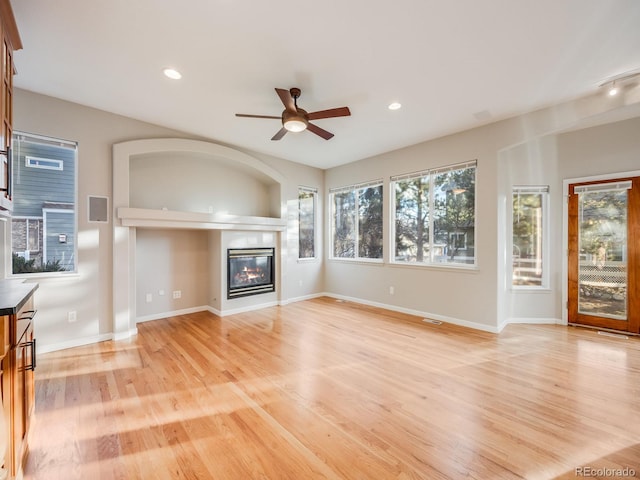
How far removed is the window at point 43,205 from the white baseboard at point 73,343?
2.84ft

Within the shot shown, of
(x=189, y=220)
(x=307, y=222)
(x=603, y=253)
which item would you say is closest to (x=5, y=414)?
(x=189, y=220)

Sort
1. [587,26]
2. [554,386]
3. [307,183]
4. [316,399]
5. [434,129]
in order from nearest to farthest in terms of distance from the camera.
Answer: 1. [587,26]
2. [316,399]
3. [554,386]
4. [434,129]
5. [307,183]

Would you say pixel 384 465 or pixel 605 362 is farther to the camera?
pixel 605 362

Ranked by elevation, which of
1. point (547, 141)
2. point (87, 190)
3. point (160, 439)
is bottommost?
point (160, 439)

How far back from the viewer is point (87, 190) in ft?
11.6

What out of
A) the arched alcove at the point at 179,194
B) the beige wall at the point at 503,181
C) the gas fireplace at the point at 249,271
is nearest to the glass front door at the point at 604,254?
the beige wall at the point at 503,181

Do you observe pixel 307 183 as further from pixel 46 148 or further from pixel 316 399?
pixel 316 399

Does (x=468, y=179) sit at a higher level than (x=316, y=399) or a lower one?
higher

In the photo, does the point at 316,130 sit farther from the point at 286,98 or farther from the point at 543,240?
the point at 543,240

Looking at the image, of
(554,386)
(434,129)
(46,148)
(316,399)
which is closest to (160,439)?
(316,399)

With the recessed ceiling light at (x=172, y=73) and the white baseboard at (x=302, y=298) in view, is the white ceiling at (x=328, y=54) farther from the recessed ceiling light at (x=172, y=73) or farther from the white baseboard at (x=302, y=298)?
the white baseboard at (x=302, y=298)

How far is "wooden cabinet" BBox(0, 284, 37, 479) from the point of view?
1206 millimetres

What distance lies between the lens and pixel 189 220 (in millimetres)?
4238

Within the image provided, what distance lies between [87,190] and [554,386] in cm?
549
